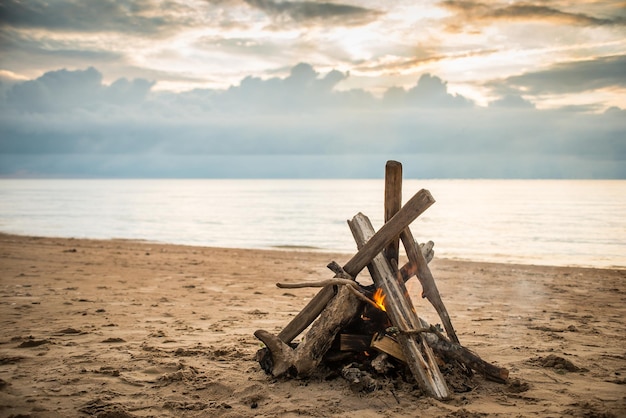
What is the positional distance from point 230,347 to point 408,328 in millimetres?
3002

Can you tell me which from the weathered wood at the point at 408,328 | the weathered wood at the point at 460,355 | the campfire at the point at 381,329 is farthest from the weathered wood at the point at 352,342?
the weathered wood at the point at 460,355

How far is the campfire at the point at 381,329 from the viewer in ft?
16.7

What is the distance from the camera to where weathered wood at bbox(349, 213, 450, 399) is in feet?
16.2

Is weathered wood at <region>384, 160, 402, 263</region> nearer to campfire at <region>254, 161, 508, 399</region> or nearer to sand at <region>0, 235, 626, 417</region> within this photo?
campfire at <region>254, 161, 508, 399</region>

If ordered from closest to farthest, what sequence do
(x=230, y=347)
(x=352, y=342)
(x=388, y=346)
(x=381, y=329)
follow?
(x=388, y=346) < (x=352, y=342) < (x=381, y=329) < (x=230, y=347)

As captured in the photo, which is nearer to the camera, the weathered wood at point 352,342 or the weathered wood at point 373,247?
the weathered wood at point 373,247

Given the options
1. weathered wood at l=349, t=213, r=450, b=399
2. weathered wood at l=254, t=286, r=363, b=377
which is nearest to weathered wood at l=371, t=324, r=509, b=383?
weathered wood at l=349, t=213, r=450, b=399

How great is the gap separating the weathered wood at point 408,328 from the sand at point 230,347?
0.65 feet

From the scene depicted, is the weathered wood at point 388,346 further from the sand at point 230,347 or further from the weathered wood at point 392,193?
the weathered wood at point 392,193

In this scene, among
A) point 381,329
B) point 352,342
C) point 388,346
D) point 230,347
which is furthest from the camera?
→ point 230,347

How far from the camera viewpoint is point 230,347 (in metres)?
6.84

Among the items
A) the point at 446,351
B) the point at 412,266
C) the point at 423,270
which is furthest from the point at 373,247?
the point at 446,351

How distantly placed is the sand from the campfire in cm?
23

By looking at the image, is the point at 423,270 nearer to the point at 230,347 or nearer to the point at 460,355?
the point at 460,355
